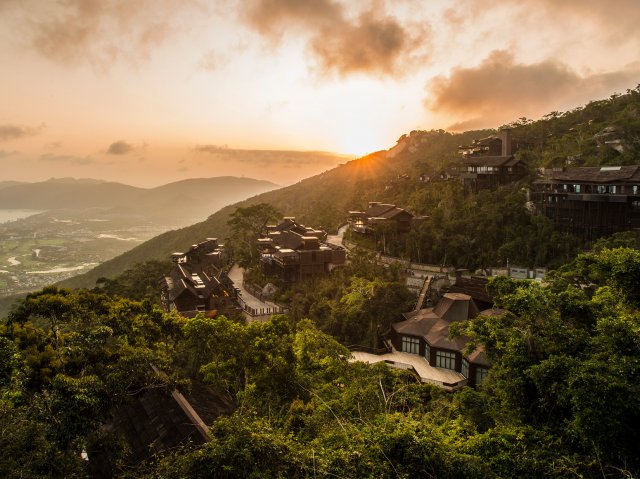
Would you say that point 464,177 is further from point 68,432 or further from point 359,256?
point 68,432

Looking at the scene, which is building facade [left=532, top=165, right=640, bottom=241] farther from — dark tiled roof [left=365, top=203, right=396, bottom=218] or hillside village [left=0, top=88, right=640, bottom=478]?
dark tiled roof [left=365, top=203, right=396, bottom=218]

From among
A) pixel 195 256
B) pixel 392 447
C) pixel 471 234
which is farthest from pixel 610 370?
pixel 195 256

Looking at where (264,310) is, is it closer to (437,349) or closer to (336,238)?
(437,349)

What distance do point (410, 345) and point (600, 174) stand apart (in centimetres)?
2306

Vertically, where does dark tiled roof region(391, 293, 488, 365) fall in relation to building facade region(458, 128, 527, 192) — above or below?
below

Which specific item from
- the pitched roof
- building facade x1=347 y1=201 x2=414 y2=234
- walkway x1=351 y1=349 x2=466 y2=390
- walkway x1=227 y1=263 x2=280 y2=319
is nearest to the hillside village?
walkway x1=351 y1=349 x2=466 y2=390

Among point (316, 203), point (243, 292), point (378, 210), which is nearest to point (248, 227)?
point (243, 292)

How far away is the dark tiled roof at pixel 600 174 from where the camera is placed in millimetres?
34688

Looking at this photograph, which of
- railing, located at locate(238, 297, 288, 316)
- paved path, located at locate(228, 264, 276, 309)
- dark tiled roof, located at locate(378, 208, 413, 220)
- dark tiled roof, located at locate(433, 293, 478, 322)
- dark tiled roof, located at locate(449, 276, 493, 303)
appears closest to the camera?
dark tiled roof, located at locate(433, 293, 478, 322)

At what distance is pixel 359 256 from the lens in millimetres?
44500

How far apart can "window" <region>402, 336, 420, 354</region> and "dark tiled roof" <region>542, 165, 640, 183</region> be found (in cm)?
2146

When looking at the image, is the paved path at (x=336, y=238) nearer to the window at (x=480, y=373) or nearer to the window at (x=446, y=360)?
the window at (x=446, y=360)

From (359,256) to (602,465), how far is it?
34.4 meters

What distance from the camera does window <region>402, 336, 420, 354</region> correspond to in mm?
30797
